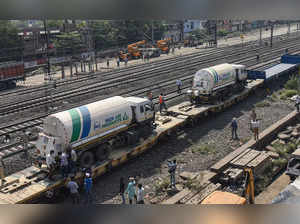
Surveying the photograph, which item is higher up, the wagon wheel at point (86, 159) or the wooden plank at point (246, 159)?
the wagon wheel at point (86, 159)

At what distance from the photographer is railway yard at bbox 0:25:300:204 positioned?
12.7 meters

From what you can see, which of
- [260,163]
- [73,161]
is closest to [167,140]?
[260,163]

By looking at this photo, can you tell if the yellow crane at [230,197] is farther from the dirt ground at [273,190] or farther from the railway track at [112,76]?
the railway track at [112,76]

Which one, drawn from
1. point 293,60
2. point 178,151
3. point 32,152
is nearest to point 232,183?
point 178,151

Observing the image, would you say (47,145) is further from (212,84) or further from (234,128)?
(212,84)

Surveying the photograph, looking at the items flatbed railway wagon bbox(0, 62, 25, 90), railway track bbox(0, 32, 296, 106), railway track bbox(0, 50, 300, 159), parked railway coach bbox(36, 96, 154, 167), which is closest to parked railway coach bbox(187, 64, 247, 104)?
railway track bbox(0, 50, 300, 159)

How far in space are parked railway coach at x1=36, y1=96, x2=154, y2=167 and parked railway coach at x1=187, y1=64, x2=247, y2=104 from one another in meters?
6.53

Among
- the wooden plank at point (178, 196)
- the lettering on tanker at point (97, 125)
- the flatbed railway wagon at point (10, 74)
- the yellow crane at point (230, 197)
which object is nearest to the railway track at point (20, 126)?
the lettering on tanker at point (97, 125)

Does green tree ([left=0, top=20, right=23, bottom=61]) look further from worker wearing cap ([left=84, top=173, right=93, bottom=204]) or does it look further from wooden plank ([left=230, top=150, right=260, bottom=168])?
wooden plank ([left=230, top=150, right=260, bottom=168])

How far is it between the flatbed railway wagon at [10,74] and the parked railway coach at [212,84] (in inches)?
751

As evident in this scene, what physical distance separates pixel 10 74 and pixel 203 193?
26.8 meters

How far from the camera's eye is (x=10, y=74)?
33.6m

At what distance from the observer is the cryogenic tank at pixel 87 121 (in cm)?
1279

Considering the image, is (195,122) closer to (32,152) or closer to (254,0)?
(32,152)
